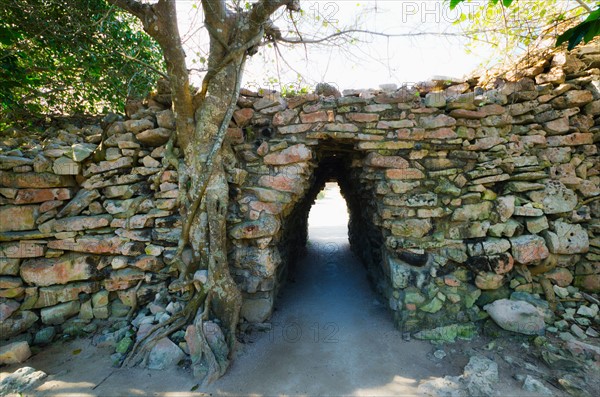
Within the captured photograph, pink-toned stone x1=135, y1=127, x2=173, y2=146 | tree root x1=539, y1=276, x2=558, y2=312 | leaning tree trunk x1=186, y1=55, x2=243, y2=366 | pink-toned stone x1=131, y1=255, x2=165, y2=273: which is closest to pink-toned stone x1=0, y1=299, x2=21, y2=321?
pink-toned stone x1=131, y1=255, x2=165, y2=273

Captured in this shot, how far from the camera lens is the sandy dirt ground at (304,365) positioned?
7.78 feet

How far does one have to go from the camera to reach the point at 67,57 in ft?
12.7

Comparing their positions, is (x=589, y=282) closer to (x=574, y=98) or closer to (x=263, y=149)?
(x=574, y=98)

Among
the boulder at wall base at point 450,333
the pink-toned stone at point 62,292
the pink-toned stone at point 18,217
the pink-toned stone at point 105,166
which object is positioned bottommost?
the boulder at wall base at point 450,333

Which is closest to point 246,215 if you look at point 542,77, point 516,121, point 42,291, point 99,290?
point 99,290

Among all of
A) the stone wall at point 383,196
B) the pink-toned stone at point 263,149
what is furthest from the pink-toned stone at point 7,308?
the pink-toned stone at point 263,149

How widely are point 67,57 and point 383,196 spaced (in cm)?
506

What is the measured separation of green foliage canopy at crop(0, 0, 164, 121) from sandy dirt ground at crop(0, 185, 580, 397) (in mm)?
3092

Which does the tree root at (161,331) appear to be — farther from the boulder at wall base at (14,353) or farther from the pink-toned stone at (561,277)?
the pink-toned stone at (561,277)

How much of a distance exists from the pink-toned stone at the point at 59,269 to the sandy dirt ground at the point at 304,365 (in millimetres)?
711

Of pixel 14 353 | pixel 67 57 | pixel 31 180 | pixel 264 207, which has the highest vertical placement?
pixel 67 57

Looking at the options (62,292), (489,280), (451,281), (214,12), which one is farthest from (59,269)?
(489,280)

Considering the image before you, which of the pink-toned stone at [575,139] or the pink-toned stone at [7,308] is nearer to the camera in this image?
the pink-toned stone at [7,308]

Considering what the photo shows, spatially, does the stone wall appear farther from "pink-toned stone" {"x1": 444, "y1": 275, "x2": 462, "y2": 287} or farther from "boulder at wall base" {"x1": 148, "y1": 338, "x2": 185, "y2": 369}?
"boulder at wall base" {"x1": 148, "y1": 338, "x2": 185, "y2": 369}
